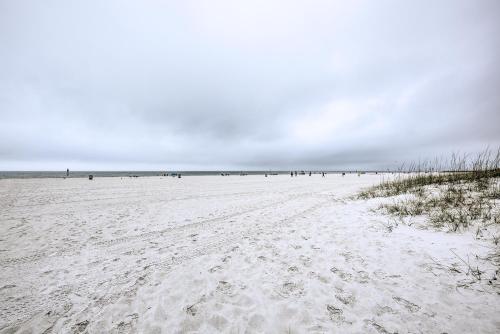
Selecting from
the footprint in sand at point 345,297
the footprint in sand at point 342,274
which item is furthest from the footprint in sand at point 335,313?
the footprint in sand at point 342,274

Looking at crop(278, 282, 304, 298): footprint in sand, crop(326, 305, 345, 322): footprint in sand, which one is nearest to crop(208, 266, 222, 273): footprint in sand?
crop(278, 282, 304, 298): footprint in sand

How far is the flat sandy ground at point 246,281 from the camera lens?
3166 mm

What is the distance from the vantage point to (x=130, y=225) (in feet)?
27.4

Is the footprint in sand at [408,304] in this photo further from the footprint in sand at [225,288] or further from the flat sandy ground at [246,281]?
the footprint in sand at [225,288]

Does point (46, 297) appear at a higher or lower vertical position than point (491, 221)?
lower

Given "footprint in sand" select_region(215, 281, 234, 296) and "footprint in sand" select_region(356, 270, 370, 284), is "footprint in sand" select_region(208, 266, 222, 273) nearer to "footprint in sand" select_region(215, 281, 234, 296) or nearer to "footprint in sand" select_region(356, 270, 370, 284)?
"footprint in sand" select_region(215, 281, 234, 296)

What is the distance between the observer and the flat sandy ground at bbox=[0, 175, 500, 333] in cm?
317

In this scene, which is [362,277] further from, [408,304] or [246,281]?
[246,281]

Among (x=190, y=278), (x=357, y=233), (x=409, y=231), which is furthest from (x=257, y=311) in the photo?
(x=409, y=231)

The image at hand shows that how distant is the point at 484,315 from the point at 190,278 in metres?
4.85

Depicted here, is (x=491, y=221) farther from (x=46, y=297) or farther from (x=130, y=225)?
(x=130, y=225)

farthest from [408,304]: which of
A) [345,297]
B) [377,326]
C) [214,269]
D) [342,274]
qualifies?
[214,269]

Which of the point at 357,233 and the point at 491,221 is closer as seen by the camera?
the point at 491,221

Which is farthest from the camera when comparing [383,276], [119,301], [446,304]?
[383,276]
